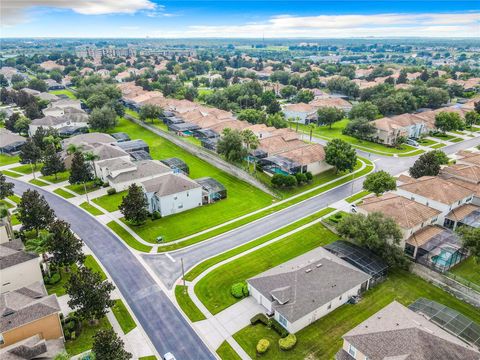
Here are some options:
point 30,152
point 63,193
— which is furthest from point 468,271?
point 30,152

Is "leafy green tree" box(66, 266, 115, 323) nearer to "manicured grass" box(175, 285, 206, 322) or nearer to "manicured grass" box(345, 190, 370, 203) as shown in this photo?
"manicured grass" box(175, 285, 206, 322)

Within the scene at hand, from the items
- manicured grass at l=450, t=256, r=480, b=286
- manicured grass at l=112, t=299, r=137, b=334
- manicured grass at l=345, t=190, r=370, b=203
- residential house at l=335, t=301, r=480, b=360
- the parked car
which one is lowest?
manicured grass at l=112, t=299, r=137, b=334

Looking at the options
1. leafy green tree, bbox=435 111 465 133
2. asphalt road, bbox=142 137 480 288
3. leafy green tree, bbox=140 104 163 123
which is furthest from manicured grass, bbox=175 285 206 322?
leafy green tree, bbox=435 111 465 133

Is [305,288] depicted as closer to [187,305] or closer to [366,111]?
[187,305]

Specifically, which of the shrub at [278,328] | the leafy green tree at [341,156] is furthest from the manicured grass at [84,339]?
the leafy green tree at [341,156]

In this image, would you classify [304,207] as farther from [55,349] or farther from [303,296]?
[55,349]

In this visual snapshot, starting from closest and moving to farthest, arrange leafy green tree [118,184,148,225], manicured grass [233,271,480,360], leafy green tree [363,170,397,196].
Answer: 1. manicured grass [233,271,480,360]
2. leafy green tree [118,184,148,225]
3. leafy green tree [363,170,397,196]

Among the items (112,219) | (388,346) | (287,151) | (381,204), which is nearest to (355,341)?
(388,346)
